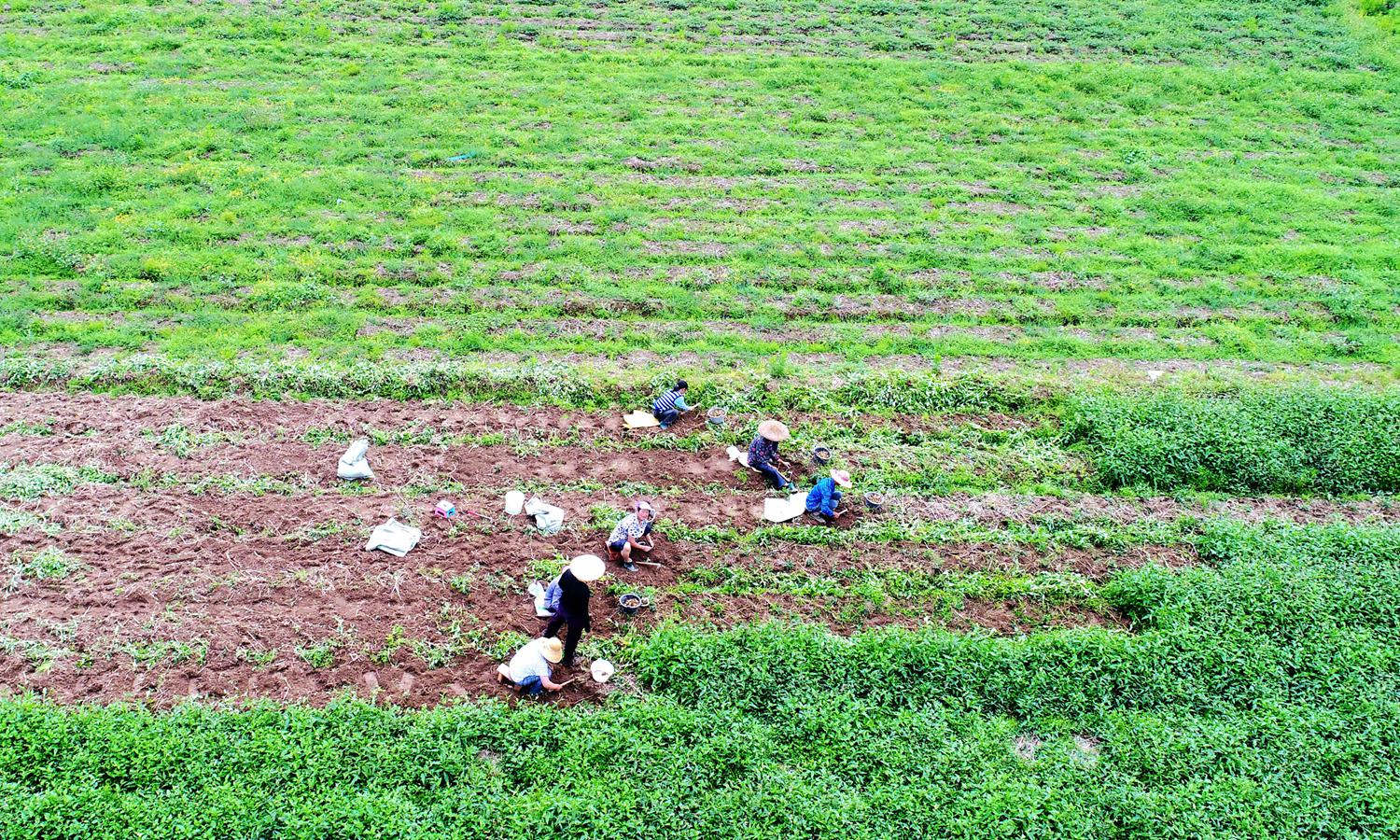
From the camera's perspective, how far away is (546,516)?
11.8m

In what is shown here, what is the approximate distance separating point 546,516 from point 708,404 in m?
3.45

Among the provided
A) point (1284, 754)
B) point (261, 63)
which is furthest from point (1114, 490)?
point (261, 63)

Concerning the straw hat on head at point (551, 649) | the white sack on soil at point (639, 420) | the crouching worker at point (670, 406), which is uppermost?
the crouching worker at point (670, 406)

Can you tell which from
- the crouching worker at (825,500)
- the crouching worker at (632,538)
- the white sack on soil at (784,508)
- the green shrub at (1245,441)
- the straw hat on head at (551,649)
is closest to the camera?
the straw hat on head at (551,649)

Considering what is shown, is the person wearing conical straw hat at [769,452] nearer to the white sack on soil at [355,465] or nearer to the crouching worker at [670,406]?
the crouching worker at [670,406]

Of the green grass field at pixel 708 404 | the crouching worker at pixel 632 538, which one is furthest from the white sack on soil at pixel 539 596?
the crouching worker at pixel 632 538

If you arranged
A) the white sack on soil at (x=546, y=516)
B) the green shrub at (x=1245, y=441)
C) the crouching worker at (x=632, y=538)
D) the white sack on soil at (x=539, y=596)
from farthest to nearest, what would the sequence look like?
1. the green shrub at (x=1245, y=441)
2. the white sack on soil at (x=546, y=516)
3. the crouching worker at (x=632, y=538)
4. the white sack on soil at (x=539, y=596)

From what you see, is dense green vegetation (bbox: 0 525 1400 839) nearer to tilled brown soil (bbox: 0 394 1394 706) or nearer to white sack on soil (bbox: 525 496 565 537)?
tilled brown soil (bbox: 0 394 1394 706)

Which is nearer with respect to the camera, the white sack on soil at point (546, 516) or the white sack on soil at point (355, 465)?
the white sack on soil at point (546, 516)

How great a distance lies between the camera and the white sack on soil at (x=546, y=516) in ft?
38.8

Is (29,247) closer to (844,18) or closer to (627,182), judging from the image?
(627,182)

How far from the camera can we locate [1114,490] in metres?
13.2

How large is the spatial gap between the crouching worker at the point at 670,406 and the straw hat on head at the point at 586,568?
4040 mm

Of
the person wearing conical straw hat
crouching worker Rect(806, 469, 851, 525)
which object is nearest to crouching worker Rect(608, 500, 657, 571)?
the person wearing conical straw hat
